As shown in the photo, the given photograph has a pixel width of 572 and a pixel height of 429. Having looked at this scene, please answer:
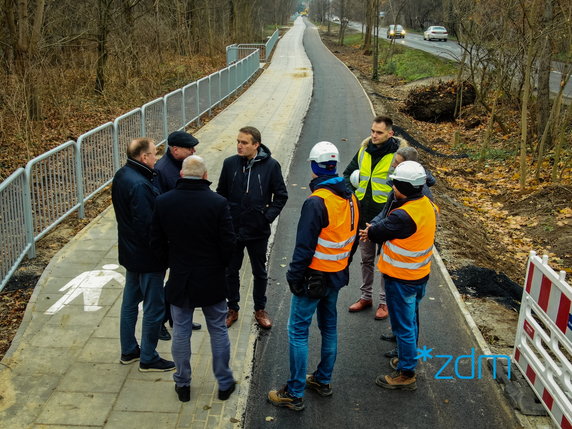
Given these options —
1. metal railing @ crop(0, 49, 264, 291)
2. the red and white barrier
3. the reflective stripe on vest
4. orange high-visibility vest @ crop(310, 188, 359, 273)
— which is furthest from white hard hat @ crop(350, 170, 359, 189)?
metal railing @ crop(0, 49, 264, 291)

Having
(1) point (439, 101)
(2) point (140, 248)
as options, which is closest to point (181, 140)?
(2) point (140, 248)

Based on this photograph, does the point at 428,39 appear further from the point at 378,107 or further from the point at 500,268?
the point at 500,268

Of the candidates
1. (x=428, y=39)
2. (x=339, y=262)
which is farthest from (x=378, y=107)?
(x=428, y=39)

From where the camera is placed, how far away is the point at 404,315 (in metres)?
5.21

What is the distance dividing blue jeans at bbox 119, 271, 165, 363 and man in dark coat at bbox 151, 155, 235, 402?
1.44ft

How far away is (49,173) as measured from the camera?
27.7 feet

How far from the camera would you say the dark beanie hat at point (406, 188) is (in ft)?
16.5

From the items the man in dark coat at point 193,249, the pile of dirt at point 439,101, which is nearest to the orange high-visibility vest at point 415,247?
the man in dark coat at point 193,249

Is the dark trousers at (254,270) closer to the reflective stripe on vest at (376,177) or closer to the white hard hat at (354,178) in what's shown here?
the white hard hat at (354,178)

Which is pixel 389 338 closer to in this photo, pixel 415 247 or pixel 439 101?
pixel 415 247

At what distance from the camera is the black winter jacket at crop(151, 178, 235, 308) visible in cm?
457

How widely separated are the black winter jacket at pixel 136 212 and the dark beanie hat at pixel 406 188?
2040mm

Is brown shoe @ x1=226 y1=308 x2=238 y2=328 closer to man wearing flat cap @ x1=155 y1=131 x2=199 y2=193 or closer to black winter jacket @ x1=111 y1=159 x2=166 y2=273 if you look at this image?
black winter jacket @ x1=111 y1=159 x2=166 y2=273

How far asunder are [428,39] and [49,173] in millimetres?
52464
